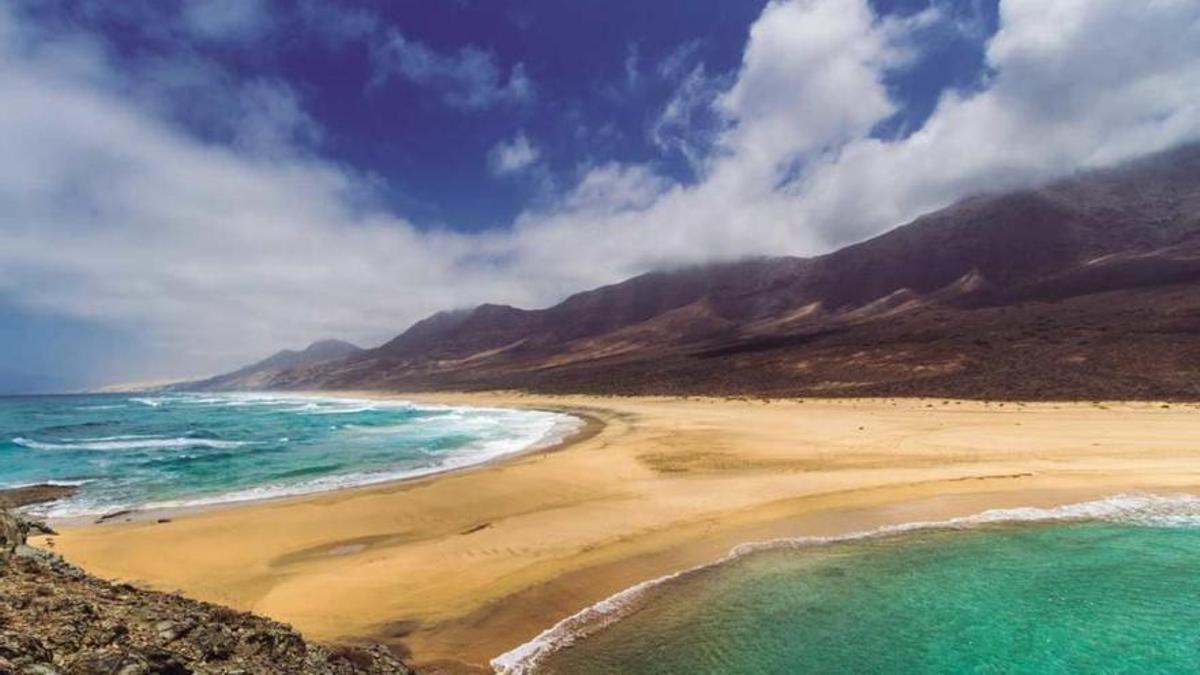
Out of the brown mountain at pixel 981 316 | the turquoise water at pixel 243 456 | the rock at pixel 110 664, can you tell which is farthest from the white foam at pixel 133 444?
the brown mountain at pixel 981 316

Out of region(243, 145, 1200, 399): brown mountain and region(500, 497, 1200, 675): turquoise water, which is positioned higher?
region(243, 145, 1200, 399): brown mountain

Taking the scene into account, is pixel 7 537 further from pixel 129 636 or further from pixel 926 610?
pixel 926 610

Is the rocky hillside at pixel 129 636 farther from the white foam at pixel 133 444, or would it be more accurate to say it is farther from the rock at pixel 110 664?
the white foam at pixel 133 444

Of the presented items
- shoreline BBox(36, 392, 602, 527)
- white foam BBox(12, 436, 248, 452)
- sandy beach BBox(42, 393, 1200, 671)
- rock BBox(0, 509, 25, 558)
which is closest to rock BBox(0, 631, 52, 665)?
rock BBox(0, 509, 25, 558)

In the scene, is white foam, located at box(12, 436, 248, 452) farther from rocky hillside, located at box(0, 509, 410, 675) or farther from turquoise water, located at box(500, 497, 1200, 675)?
turquoise water, located at box(500, 497, 1200, 675)

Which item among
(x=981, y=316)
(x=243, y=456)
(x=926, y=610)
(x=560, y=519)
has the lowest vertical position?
(x=926, y=610)

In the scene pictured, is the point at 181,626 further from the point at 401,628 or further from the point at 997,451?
the point at 997,451

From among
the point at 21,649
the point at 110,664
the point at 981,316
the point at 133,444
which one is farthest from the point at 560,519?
the point at 981,316
